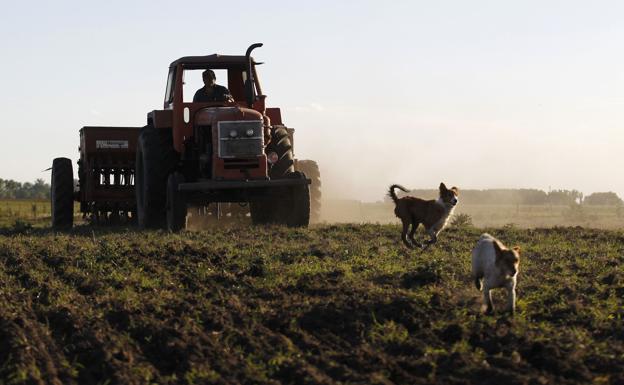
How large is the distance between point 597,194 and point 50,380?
6041 centimetres

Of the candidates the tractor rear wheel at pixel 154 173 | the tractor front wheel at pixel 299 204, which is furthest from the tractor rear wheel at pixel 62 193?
the tractor front wheel at pixel 299 204

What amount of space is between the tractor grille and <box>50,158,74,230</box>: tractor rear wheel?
540 cm

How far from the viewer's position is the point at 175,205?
16688 mm

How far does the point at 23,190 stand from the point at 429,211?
338 ft

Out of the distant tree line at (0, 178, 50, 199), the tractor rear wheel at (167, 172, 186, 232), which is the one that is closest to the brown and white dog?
the tractor rear wheel at (167, 172, 186, 232)

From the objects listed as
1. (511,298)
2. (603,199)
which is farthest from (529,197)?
(511,298)

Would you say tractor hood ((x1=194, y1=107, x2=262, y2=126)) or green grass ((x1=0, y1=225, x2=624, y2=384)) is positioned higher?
tractor hood ((x1=194, y1=107, x2=262, y2=126))

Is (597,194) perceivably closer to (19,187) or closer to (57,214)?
(57,214)

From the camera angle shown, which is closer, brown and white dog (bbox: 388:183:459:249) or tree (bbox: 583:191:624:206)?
brown and white dog (bbox: 388:183:459:249)

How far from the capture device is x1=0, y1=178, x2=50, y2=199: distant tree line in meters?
100

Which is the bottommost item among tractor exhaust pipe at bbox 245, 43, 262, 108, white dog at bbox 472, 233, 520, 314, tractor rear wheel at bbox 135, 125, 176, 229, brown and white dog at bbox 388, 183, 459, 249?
white dog at bbox 472, 233, 520, 314

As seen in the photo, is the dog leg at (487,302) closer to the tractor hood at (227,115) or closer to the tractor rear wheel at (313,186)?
the tractor hood at (227,115)

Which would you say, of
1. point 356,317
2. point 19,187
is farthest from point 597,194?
point 19,187

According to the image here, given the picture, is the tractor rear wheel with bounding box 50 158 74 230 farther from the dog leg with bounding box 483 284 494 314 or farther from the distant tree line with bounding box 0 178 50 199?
the distant tree line with bounding box 0 178 50 199
